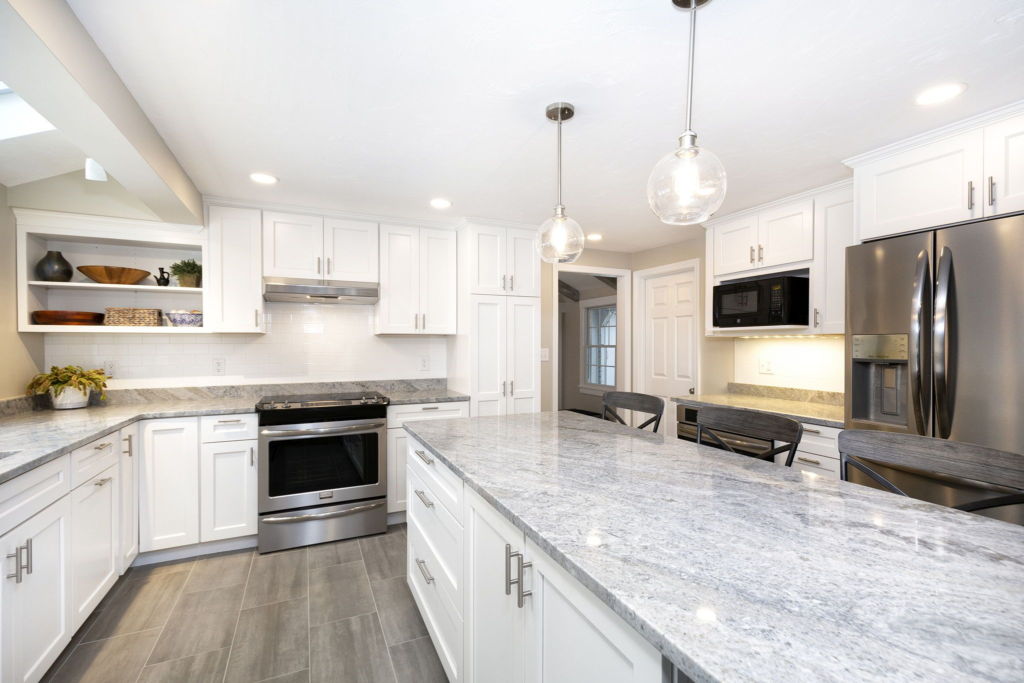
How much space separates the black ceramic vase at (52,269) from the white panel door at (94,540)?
1330mm

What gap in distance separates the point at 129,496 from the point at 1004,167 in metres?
4.61

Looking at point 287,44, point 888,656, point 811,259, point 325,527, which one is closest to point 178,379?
point 325,527

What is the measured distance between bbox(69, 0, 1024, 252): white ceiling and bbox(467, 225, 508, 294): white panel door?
971 millimetres

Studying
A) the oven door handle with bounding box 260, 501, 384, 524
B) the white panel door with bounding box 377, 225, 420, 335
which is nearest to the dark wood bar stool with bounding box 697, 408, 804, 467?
the oven door handle with bounding box 260, 501, 384, 524

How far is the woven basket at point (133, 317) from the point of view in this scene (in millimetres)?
2980

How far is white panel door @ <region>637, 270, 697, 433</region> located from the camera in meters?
4.18

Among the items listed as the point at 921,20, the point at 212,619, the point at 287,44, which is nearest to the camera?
the point at 921,20

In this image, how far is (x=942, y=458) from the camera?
4.18ft

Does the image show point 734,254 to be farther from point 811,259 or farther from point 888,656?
point 888,656

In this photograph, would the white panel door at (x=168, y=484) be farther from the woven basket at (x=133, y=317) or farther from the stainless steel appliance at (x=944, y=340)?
the stainless steel appliance at (x=944, y=340)

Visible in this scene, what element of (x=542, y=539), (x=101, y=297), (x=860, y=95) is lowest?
(x=542, y=539)

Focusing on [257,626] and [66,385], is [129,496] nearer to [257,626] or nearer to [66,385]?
[66,385]

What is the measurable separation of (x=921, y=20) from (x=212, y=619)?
12.1ft

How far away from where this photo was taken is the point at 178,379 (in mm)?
3322
